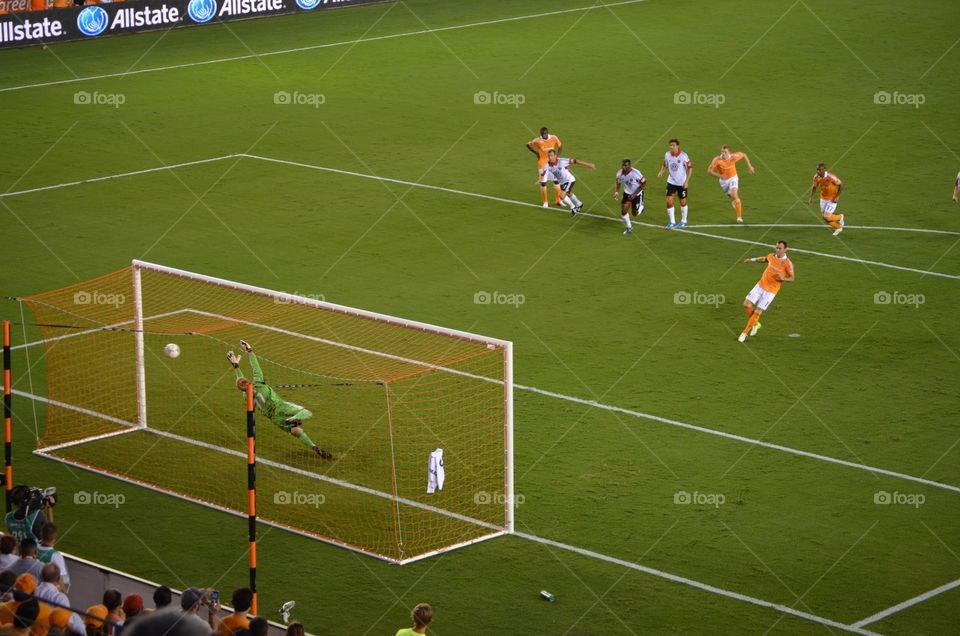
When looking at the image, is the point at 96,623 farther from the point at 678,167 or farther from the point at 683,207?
the point at 683,207

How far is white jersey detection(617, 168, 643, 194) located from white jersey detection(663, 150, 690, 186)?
0.73 m

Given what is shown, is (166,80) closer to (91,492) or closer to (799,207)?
(799,207)

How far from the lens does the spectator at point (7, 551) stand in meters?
13.6

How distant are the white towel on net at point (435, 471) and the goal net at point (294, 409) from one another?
24 centimetres

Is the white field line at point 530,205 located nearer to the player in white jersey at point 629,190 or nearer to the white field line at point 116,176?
the player in white jersey at point 629,190

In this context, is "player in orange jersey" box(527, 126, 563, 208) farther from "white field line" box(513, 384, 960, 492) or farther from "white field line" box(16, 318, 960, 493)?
"white field line" box(513, 384, 960, 492)

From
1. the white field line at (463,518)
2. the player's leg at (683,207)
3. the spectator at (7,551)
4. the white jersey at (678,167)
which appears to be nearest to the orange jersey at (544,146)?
the white jersey at (678,167)

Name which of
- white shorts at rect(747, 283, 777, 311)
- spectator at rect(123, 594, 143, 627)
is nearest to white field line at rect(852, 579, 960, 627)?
spectator at rect(123, 594, 143, 627)

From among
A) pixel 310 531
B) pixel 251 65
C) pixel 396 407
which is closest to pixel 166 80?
pixel 251 65

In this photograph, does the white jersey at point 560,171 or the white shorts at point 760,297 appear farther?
the white jersey at point 560,171

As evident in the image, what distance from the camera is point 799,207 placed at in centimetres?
3038

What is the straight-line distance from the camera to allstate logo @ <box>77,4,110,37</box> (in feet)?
142

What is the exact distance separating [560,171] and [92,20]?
65.4ft

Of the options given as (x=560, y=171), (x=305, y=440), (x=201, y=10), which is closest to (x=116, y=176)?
(x=560, y=171)
